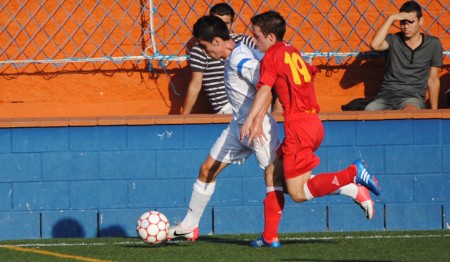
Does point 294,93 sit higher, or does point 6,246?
point 294,93

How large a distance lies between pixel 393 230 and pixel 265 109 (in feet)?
9.82

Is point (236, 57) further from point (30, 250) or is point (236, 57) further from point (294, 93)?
point (30, 250)

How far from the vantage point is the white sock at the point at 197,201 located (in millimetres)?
9531

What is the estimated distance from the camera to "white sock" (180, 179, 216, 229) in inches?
375

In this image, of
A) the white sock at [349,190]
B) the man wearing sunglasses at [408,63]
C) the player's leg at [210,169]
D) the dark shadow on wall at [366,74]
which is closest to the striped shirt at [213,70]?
the dark shadow on wall at [366,74]

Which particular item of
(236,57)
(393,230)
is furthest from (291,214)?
(236,57)

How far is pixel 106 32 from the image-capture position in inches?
470

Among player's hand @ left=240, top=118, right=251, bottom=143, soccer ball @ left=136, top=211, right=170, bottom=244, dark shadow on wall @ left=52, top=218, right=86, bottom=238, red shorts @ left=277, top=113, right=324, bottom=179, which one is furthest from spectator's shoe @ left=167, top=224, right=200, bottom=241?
dark shadow on wall @ left=52, top=218, right=86, bottom=238

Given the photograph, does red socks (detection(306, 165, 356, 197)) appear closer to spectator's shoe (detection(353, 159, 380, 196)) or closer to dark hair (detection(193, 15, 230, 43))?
spectator's shoe (detection(353, 159, 380, 196))

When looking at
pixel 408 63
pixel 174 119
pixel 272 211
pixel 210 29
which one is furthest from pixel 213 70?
pixel 272 211

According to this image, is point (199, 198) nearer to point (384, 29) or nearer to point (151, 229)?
point (151, 229)

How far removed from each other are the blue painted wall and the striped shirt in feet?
1.53

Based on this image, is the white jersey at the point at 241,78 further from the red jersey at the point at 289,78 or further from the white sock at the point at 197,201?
the white sock at the point at 197,201

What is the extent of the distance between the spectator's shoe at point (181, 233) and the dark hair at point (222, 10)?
2.48 metres
